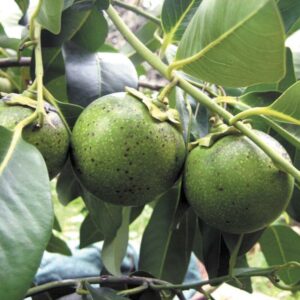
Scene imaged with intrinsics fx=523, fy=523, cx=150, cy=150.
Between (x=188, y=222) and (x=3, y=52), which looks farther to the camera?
(x=3, y=52)

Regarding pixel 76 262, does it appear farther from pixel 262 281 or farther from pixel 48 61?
pixel 262 281

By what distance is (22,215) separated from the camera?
0.55 meters

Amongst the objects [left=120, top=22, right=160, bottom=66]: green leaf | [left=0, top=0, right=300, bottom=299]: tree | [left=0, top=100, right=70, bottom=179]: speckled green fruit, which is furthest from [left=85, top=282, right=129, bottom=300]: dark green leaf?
[left=120, top=22, right=160, bottom=66]: green leaf

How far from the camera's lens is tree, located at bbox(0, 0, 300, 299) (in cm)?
55

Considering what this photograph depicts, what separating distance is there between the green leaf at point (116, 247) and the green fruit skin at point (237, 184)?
0.27m

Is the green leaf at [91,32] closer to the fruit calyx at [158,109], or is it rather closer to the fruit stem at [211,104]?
the fruit stem at [211,104]

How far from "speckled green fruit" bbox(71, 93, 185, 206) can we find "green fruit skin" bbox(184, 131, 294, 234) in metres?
0.04

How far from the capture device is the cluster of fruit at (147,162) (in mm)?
693

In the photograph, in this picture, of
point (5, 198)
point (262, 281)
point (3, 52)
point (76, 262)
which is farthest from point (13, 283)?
point (262, 281)

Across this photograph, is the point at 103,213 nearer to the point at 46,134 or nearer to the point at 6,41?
the point at 46,134

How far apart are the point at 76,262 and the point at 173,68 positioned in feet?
3.50

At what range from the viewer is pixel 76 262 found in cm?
164

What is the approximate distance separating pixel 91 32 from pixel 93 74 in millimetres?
118

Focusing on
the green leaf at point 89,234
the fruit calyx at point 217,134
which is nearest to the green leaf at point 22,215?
the fruit calyx at point 217,134
